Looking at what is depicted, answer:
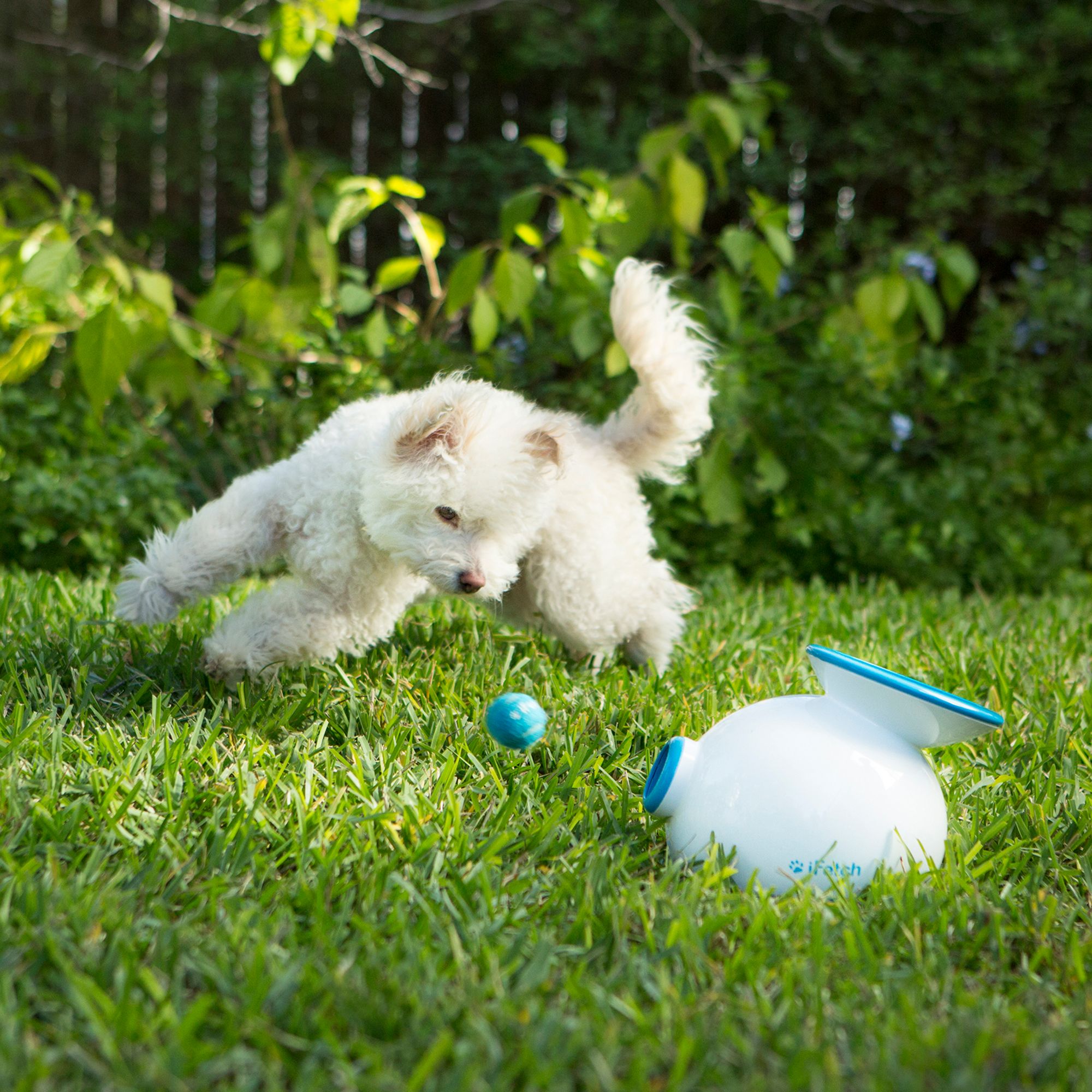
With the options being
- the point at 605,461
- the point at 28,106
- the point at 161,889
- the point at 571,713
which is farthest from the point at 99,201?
the point at 161,889

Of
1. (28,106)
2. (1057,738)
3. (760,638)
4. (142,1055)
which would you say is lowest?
(760,638)

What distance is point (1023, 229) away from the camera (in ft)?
21.9

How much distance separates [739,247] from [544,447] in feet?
7.52

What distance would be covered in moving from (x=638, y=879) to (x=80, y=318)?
3.56 metres

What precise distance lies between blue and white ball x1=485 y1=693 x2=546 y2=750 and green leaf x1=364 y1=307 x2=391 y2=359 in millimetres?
2290

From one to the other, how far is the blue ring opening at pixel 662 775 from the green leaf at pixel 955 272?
144 inches

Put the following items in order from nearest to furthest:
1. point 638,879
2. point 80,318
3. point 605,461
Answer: point 638,879, point 605,461, point 80,318

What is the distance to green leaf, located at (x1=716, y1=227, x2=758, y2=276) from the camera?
4477 millimetres

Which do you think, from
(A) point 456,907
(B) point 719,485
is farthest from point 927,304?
(A) point 456,907

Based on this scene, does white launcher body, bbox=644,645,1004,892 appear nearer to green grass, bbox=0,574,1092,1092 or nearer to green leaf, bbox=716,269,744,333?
green grass, bbox=0,574,1092,1092

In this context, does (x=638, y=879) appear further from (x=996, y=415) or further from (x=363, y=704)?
(x=996, y=415)

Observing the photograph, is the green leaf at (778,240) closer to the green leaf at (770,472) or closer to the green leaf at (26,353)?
the green leaf at (770,472)

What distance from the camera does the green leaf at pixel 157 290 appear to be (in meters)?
4.21

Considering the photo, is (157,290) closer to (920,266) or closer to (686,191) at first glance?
(686,191)
